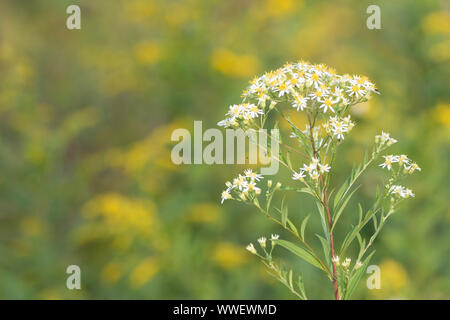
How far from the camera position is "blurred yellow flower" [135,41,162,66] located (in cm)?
378

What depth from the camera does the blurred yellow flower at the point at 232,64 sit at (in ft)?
11.9

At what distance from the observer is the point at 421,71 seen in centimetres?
353

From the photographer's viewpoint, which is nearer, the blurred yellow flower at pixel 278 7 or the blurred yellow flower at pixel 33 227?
the blurred yellow flower at pixel 33 227

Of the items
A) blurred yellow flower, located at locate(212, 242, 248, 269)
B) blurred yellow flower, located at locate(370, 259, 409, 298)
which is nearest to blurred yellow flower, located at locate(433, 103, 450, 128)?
blurred yellow flower, located at locate(370, 259, 409, 298)

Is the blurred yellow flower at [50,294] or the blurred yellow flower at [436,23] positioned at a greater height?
the blurred yellow flower at [436,23]

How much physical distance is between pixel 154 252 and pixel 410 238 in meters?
1.57

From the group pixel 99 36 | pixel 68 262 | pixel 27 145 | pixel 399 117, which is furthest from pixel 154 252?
pixel 99 36

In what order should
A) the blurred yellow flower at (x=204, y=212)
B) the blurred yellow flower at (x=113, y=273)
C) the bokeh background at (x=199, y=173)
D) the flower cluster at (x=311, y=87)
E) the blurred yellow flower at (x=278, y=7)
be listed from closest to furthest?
1. the flower cluster at (x=311, y=87)
2. the bokeh background at (x=199, y=173)
3. the blurred yellow flower at (x=113, y=273)
4. the blurred yellow flower at (x=204, y=212)
5. the blurred yellow flower at (x=278, y=7)

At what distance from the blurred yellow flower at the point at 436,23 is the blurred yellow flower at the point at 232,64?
1.22 metres

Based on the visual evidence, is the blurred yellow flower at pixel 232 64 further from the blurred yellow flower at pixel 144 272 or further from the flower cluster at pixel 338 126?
the flower cluster at pixel 338 126

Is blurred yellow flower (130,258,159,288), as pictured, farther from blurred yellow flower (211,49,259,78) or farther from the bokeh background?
blurred yellow flower (211,49,259,78)

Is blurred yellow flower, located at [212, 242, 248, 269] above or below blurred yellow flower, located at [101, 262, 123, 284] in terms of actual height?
above

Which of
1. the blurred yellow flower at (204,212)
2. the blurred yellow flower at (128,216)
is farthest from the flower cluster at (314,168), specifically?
the blurred yellow flower at (204,212)

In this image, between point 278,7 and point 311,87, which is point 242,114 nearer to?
point 311,87
